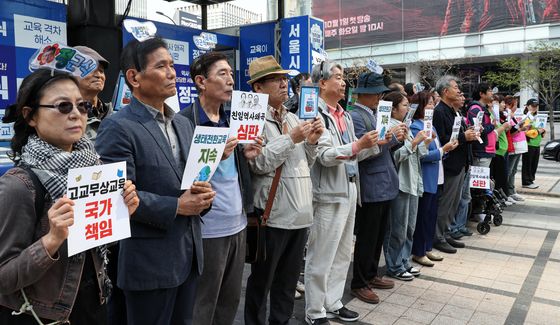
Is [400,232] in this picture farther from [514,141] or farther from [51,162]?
[514,141]

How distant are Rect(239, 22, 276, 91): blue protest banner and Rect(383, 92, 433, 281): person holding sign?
3.31 meters

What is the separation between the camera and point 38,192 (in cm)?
156

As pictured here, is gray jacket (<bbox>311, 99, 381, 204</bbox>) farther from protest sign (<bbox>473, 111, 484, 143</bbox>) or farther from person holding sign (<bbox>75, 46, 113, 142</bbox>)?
protest sign (<bbox>473, 111, 484, 143</bbox>)

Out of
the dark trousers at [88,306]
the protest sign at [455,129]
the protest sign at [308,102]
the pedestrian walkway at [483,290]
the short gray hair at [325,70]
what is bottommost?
the pedestrian walkway at [483,290]

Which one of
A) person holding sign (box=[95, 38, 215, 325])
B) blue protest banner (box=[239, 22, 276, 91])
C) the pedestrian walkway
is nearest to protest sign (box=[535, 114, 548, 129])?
the pedestrian walkway

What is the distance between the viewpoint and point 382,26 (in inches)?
1294

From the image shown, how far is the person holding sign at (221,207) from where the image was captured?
252 centimetres

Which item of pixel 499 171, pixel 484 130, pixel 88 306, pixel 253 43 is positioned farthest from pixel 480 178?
pixel 88 306

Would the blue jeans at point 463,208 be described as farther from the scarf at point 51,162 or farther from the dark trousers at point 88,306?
the scarf at point 51,162

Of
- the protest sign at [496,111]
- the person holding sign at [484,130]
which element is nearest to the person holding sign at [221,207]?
the person holding sign at [484,130]

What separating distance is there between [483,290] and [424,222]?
3.00ft

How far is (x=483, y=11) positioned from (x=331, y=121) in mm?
29941

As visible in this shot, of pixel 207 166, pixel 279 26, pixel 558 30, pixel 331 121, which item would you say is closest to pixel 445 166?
pixel 331 121

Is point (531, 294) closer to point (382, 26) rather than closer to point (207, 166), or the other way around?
point (207, 166)
